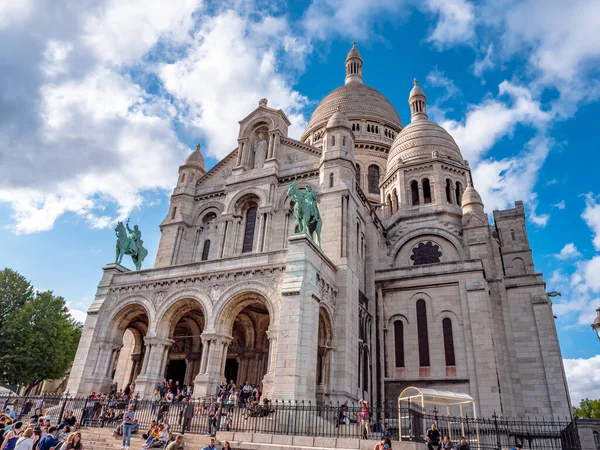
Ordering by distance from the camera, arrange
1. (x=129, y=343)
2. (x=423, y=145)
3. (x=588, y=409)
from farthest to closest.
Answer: (x=588, y=409)
(x=423, y=145)
(x=129, y=343)

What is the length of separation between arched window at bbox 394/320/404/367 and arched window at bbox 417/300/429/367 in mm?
1068

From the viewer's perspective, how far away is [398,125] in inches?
1973

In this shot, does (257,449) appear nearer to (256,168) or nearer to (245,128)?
(256,168)

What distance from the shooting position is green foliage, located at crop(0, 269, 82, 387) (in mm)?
32062

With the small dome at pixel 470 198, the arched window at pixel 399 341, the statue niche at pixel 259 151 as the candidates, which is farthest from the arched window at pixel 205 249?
the small dome at pixel 470 198

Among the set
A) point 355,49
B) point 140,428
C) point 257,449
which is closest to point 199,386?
point 140,428

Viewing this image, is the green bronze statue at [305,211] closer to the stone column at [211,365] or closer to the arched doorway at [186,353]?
the stone column at [211,365]

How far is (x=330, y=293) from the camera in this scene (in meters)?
22.7

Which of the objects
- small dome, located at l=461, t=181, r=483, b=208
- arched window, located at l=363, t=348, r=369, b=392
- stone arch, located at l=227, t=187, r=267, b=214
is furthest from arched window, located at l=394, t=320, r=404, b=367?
stone arch, located at l=227, t=187, r=267, b=214

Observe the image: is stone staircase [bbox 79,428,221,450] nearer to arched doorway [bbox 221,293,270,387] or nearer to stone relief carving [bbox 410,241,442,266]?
arched doorway [bbox 221,293,270,387]

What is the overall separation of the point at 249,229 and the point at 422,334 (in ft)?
41.8

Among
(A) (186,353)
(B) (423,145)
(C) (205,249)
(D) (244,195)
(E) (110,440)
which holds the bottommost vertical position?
(E) (110,440)

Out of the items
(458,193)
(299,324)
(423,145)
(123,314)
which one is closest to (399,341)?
(299,324)

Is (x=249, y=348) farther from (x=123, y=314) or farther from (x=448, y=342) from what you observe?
(x=448, y=342)
